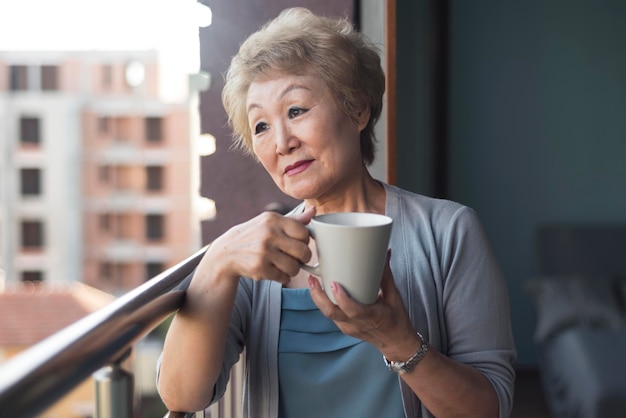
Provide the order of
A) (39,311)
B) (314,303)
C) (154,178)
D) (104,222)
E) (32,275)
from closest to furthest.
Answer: (314,303)
(39,311)
(32,275)
(104,222)
(154,178)

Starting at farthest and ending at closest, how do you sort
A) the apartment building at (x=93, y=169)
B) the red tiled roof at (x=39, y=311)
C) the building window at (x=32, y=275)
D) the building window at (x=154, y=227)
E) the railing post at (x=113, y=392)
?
the building window at (x=154, y=227), the building window at (x=32, y=275), the apartment building at (x=93, y=169), the red tiled roof at (x=39, y=311), the railing post at (x=113, y=392)

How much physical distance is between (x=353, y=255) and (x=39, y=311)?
31.4 meters

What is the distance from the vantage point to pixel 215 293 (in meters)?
0.84

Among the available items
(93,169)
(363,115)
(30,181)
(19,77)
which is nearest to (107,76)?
(19,77)

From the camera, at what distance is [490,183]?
387 centimetres

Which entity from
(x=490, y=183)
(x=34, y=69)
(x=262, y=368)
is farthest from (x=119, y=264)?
(x=262, y=368)

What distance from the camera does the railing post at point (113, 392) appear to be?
2.09 ft

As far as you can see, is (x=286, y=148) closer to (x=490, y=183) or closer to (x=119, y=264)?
(x=490, y=183)

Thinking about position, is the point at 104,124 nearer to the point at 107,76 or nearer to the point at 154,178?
the point at 107,76

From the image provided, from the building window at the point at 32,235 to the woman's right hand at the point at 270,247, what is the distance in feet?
129

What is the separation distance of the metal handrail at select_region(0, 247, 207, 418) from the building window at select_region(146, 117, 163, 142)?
38355mm

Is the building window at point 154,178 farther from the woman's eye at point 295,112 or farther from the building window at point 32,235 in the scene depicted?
the woman's eye at point 295,112

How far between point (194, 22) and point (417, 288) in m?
1.53

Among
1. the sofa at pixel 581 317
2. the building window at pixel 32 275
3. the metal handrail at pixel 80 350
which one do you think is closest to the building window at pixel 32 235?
the building window at pixel 32 275
